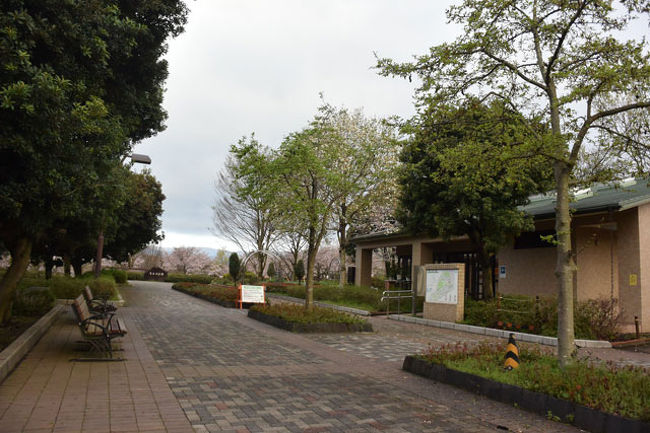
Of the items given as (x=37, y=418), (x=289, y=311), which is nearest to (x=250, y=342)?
(x=289, y=311)

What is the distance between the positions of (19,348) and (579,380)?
802 centimetres

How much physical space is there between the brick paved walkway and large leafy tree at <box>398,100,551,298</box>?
3.51 meters

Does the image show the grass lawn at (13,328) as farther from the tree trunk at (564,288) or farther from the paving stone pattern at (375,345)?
the tree trunk at (564,288)

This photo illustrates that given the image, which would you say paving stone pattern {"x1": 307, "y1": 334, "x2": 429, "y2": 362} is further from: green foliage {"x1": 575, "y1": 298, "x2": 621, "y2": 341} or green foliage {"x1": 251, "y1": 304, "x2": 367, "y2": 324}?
green foliage {"x1": 575, "y1": 298, "x2": 621, "y2": 341}

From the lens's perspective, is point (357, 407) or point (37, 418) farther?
point (357, 407)

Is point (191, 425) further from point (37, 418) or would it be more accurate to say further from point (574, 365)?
point (574, 365)

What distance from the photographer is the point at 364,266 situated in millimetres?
31500

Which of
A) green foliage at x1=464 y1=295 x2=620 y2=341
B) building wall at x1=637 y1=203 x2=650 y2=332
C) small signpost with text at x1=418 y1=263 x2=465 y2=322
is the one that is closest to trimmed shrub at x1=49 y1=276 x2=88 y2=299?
small signpost with text at x1=418 y1=263 x2=465 y2=322

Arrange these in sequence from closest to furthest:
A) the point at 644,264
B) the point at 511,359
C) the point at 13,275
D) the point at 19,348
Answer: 1. the point at 511,359
2. the point at 19,348
3. the point at 13,275
4. the point at 644,264

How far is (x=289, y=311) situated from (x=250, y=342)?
389 centimetres

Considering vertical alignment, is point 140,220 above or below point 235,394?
above

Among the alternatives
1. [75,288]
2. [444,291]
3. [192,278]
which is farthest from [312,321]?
[192,278]

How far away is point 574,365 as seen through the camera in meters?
6.59

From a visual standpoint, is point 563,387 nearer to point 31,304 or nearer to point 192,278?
point 31,304
